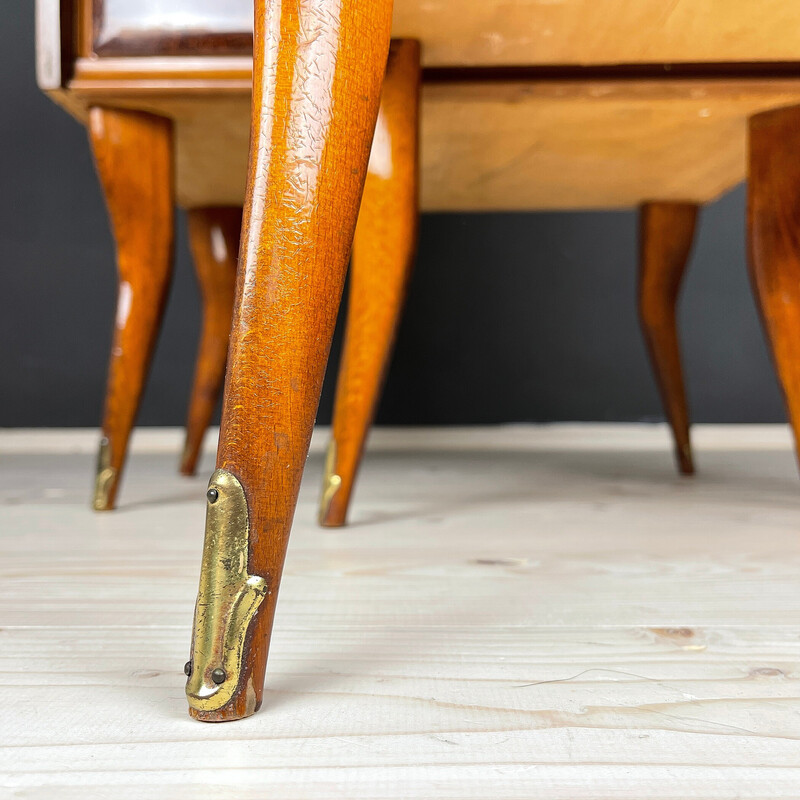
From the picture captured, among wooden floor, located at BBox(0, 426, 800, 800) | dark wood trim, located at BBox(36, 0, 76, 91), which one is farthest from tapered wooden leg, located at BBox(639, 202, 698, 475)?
dark wood trim, located at BBox(36, 0, 76, 91)

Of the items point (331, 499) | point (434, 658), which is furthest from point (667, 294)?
point (434, 658)

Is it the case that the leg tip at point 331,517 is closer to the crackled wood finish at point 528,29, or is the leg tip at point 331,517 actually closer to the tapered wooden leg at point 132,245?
the tapered wooden leg at point 132,245

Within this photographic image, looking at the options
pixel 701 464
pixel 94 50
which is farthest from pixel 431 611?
pixel 701 464

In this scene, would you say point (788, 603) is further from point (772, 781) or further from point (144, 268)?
point (144, 268)

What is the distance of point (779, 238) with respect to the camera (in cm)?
81

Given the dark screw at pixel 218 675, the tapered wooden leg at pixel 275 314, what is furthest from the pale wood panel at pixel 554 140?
the dark screw at pixel 218 675

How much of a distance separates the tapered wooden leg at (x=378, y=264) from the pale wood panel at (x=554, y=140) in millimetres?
96

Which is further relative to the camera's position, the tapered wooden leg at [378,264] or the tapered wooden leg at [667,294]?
the tapered wooden leg at [667,294]

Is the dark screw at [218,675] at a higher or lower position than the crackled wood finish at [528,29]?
lower

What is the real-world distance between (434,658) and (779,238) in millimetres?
596

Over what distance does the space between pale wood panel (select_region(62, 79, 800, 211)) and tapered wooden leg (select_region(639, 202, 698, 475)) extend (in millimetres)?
33

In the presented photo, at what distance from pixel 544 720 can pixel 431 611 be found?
167mm

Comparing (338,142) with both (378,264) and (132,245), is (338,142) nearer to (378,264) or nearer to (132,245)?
(378,264)

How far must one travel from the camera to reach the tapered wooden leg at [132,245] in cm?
84
